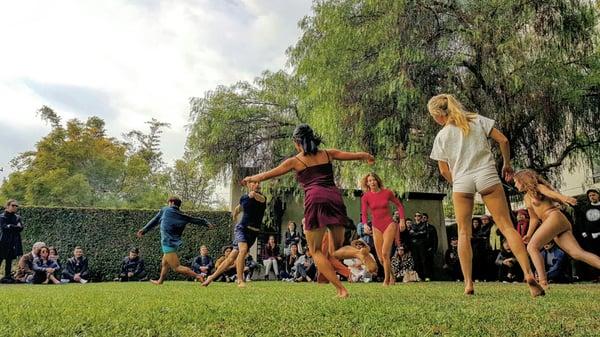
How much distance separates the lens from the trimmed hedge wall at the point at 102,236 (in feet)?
55.8

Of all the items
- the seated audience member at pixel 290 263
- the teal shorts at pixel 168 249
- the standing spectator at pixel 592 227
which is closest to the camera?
the teal shorts at pixel 168 249

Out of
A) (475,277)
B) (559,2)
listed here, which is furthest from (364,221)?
(559,2)

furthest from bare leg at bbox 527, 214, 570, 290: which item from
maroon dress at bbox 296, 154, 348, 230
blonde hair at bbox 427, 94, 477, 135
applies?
maroon dress at bbox 296, 154, 348, 230

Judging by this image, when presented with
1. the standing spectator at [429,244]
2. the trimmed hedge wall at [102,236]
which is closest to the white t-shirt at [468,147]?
the standing spectator at [429,244]

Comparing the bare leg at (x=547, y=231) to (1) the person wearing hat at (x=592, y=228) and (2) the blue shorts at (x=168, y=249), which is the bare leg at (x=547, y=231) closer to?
(1) the person wearing hat at (x=592, y=228)

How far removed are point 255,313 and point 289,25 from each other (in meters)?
14.0

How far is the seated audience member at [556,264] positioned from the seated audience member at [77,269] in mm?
12352

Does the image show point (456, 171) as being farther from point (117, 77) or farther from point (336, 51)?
point (117, 77)

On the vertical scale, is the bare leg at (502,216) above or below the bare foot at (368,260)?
above

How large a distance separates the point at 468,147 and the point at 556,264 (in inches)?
298

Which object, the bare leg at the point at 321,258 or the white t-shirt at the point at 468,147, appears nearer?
the bare leg at the point at 321,258

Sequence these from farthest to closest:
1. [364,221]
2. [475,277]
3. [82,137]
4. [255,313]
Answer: [82,137]
[475,277]
[364,221]
[255,313]

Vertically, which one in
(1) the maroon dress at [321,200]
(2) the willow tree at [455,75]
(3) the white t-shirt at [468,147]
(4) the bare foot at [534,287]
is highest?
(2) the willow tree at [455,75]

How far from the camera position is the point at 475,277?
47.2 ft
